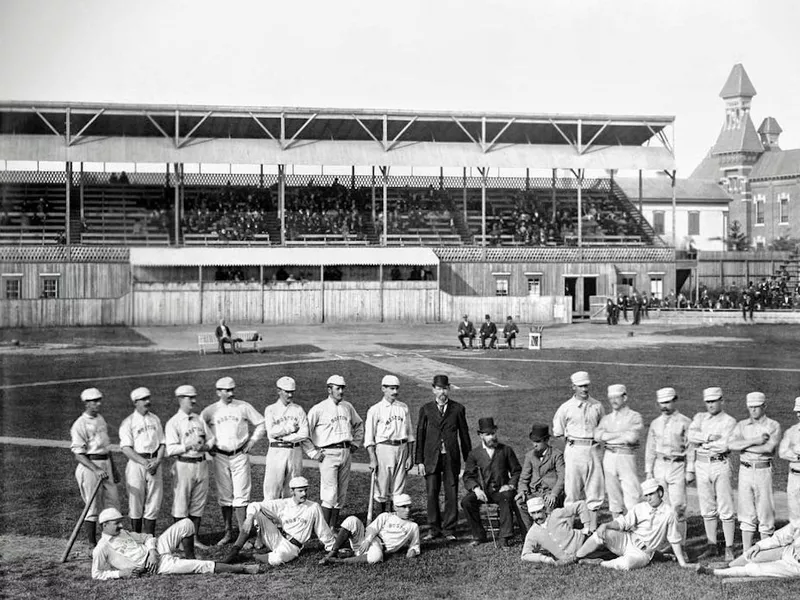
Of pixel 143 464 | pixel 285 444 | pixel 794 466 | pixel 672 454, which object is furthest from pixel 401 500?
pixel 794 466

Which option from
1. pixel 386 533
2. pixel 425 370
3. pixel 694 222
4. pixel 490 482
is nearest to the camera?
pixel 386 533

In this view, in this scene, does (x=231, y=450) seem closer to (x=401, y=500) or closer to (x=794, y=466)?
(x=401, y=500)

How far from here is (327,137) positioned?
5162cm

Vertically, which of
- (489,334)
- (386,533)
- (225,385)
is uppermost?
(225,385)

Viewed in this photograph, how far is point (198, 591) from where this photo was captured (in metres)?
10.6

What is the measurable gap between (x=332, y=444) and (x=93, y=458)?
292 centimetres

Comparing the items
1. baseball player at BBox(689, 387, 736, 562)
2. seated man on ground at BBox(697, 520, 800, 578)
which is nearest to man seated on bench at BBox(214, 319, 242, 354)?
baseball player at BBox(689, 387, 736, 562)

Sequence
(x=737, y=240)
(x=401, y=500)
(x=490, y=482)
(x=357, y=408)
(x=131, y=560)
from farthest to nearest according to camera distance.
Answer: (x=737, y=240), (x=357, y=408), (x=490, y=482), (x=401, y=500), (x=131, y=560)

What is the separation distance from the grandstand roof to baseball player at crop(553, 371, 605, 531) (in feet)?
113

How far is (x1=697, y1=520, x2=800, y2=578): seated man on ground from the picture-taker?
35.0ft

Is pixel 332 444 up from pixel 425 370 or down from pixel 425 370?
up

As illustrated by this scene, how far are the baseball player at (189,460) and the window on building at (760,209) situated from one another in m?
78.0

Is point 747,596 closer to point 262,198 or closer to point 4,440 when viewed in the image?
point 4,440

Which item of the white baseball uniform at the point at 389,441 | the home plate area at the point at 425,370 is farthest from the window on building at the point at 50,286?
the white baseball uniform at the point at 389,441
